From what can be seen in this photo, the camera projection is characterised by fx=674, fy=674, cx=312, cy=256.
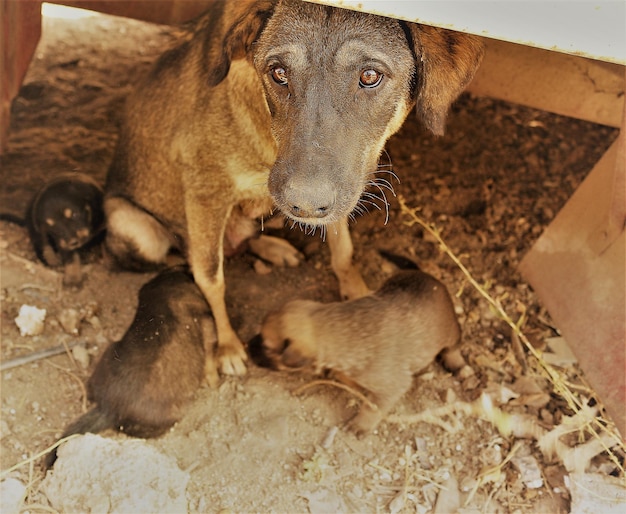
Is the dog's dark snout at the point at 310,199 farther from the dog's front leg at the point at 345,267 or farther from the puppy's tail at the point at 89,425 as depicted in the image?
the dog's front leg at the point at 345,267

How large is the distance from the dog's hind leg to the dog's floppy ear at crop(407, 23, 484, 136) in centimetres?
207

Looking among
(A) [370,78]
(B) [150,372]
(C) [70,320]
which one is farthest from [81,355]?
(A) [370,78]

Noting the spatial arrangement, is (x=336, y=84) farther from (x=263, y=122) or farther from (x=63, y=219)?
(x=63, y=219)

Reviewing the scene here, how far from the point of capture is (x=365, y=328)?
3621mm

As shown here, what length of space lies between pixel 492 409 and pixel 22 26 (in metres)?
3.62

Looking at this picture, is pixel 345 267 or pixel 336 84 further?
pixel 345 267

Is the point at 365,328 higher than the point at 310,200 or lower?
lower

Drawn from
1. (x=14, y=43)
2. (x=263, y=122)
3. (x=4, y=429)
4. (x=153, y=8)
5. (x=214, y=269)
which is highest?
(x=263, y=122)

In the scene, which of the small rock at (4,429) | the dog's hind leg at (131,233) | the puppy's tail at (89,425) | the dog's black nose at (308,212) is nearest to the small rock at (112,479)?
the puppy's tail at (89,425)

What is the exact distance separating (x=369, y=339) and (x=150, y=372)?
1.14 meters

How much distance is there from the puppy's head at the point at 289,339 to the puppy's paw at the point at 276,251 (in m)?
0.93

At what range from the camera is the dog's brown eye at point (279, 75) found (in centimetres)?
284

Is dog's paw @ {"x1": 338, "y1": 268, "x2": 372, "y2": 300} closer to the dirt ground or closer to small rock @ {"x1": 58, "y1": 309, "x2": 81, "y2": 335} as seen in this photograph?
the dirt ground

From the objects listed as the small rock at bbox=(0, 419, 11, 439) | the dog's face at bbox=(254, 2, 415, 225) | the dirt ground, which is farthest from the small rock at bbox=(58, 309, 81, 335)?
the dog's face at bbox=(254, 2, 415, 225)
